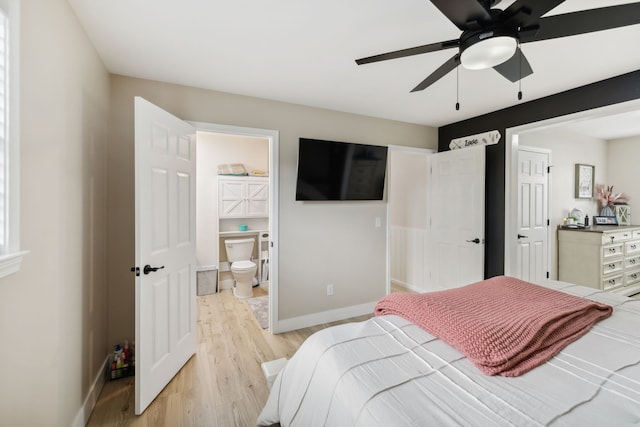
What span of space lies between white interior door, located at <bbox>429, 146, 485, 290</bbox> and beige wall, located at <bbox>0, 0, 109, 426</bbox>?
358cm

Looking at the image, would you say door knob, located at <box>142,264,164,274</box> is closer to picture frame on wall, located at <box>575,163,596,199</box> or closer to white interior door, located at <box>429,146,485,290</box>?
white interior door, located at <box>429,146,485,290</box>

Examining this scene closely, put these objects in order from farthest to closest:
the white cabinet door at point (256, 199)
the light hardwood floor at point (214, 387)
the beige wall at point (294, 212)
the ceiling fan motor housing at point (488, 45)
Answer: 1. the white cabinet door at point (256, 199)
2. the beige wall at point (294, 212)
3. the light hardwood floor at point (214, 387)
4. the ceiling fan motor housing at point (488, 45)

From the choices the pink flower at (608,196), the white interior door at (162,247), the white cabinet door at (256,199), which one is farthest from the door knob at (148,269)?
the pink flower at (608,196)

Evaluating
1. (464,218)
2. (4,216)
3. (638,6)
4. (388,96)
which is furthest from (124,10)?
A: (464,218)

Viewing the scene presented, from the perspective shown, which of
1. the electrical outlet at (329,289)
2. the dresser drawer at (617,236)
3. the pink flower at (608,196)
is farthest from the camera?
the pink flower at (608,196)

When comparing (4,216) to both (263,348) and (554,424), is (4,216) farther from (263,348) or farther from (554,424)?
(263,348)

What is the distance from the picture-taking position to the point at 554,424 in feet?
2.49

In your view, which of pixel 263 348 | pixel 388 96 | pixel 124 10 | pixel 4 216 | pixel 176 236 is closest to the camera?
pixel 4 216

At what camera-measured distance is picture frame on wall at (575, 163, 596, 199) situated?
4230mm

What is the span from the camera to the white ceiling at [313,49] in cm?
153

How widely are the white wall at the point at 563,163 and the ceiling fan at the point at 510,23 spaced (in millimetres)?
3108

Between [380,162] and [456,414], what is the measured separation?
281 cm

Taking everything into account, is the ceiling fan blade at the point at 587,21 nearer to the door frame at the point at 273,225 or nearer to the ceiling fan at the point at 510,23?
the ceiling fan at the point at 510,23

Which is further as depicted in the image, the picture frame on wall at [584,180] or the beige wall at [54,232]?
the picture frame on wall at [584,180]
